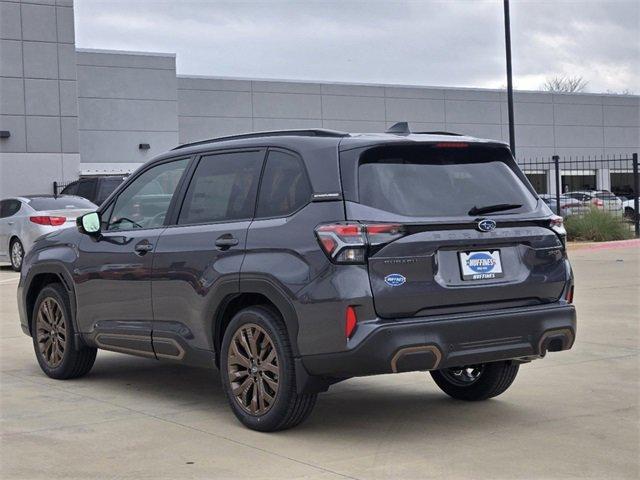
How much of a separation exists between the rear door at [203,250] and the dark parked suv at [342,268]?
1 cm

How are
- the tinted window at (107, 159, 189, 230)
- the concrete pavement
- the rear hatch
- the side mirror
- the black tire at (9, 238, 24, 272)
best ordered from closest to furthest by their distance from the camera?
the concrete pavement, the rear hatch, the tinted window at (107, 159, 189, 230), the side mirror, the black tire at (9, 238, 24, 272)

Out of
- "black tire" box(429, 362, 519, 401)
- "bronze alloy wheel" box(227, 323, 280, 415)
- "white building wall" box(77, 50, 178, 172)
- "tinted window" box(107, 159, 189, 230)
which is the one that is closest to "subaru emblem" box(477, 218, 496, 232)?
"black tire" box(429, 362, 519, 401)

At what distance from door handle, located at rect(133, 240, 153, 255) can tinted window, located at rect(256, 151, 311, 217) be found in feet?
3.59

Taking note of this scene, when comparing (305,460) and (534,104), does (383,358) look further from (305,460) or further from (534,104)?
(534,104)

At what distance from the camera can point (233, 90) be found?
47125mm

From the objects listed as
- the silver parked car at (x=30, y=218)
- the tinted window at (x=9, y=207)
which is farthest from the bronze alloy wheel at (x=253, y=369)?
the tinted window at (x=9, y=207)

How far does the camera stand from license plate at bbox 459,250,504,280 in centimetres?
616

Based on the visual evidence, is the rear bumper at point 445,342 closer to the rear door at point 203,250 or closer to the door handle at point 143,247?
the rear door at point 203,250

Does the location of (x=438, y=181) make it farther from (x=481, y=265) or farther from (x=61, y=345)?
(x=61, y=345)

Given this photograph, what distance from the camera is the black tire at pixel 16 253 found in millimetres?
20594

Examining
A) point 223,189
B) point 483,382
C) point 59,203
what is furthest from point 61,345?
point 59,203

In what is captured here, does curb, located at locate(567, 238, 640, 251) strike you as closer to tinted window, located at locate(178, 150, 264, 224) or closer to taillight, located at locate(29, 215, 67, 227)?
taillight, located at locate(29, 215, 67, 227)

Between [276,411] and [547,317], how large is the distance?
1.73 meters

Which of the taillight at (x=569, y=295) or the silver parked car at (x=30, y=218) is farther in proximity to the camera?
the silver parked car at (x=30, y=218)
